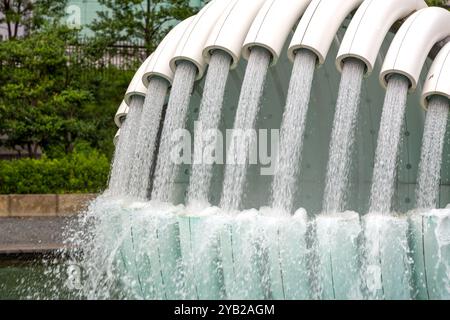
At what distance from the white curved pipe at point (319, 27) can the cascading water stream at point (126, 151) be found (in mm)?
2074

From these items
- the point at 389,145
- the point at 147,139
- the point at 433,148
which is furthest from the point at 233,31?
the point at 433,148

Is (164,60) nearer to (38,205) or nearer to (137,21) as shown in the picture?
(38,205)

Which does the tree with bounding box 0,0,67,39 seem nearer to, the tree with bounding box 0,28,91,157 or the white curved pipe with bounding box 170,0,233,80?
the tree with bounding box 0,28,91,157

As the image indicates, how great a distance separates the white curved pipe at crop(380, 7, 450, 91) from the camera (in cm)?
788

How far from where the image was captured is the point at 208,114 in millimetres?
8469

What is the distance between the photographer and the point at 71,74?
68.2 ft

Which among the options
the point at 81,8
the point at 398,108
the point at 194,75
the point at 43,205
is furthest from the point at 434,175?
the point at 81,8

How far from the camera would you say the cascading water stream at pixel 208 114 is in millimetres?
8414

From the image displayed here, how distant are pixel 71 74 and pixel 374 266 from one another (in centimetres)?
1429

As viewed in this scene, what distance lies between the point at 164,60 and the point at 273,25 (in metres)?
1.40

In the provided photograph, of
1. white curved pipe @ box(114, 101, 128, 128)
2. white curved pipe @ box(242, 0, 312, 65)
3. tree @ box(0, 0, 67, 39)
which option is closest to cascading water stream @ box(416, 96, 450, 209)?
white curved pipe @ box(242, 0, 312, 65)

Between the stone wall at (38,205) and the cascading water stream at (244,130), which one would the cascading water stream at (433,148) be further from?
the stone wall at (38,205)

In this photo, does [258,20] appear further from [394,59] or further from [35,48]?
[35,48]
